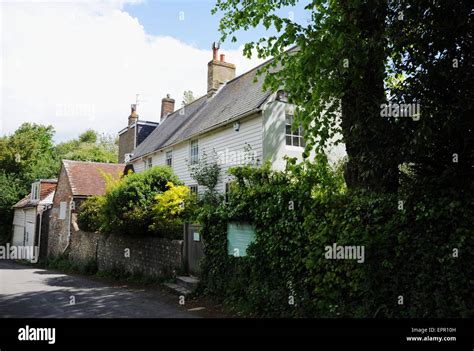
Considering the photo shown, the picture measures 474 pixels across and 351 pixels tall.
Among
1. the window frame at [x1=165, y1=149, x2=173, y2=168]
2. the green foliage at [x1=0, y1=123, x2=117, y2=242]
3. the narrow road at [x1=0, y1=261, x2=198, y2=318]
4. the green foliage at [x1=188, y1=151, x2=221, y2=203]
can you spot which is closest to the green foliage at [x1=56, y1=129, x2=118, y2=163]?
the green foliage at [x1=0, y1=123, x2=117, y2=242]

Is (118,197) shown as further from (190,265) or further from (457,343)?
(457,343)

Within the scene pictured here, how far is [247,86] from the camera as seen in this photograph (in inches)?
778

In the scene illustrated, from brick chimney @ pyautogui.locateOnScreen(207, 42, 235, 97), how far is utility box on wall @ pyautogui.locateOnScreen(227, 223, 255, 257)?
15938 mm

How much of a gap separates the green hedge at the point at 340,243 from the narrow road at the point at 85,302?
5.24 ft

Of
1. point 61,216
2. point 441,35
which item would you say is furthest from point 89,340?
point 61,216

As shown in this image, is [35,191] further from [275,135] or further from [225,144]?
[275,135]

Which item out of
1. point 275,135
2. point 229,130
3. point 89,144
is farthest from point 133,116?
point 89,144

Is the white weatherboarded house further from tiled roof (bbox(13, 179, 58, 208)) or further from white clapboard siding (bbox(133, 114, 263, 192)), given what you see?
tiled roof (bbox(13, 179, 58, 208))

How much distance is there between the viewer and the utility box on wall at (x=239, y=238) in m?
9.71

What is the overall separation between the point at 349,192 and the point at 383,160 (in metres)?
1.19

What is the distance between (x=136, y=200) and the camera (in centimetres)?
1478

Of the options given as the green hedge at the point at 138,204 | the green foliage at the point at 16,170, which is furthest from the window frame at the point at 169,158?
the green foliage at the point at 16,170

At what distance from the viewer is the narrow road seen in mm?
8930

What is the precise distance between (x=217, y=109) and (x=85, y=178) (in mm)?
12315
